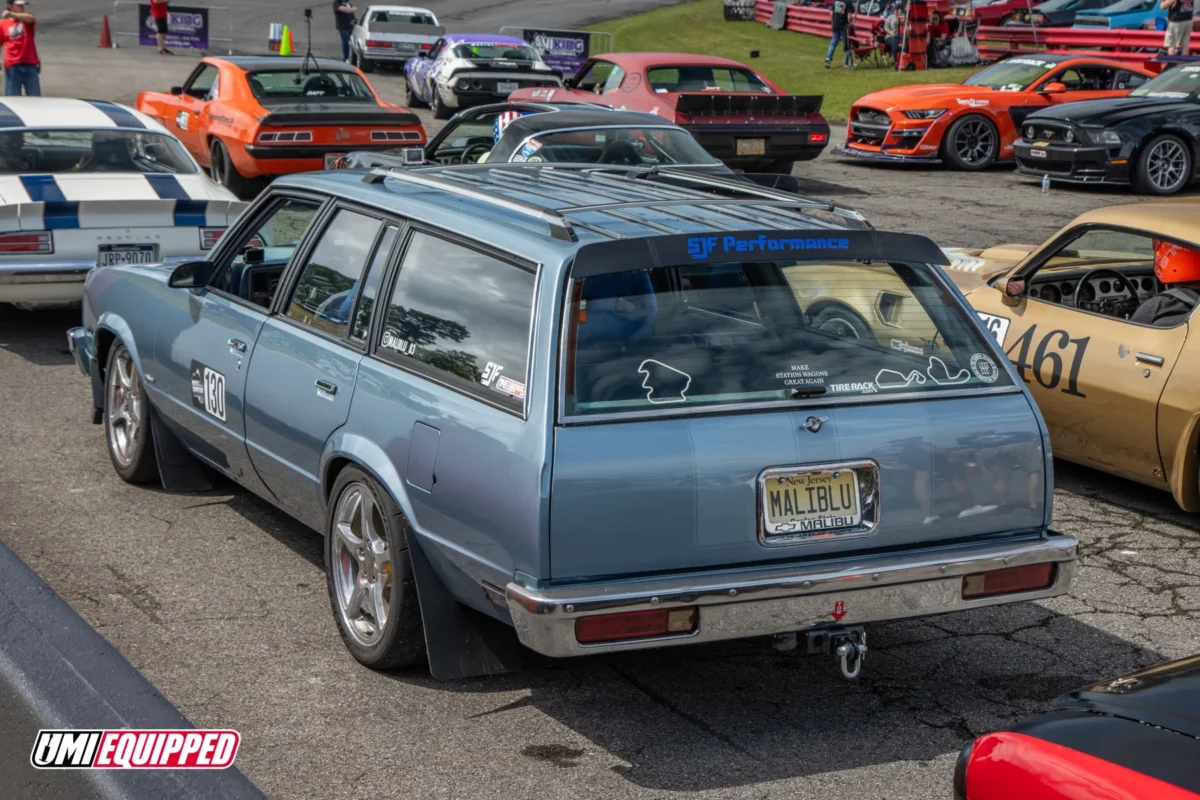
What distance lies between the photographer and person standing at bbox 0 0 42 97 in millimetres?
19703

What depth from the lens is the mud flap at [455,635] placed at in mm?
4543

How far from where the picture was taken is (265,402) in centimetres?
543

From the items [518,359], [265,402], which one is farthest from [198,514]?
[518,359]

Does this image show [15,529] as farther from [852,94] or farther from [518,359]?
[852,94]

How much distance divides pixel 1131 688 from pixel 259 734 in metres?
2.52

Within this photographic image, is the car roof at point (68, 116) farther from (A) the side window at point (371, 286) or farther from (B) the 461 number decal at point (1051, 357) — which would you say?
(B) the 461 number decal at point (1051, 357)

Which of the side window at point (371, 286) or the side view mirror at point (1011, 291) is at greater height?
the side window at point (371, 286)

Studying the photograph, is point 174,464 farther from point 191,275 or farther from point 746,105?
point 746,105

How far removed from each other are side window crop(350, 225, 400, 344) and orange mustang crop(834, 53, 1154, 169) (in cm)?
1515

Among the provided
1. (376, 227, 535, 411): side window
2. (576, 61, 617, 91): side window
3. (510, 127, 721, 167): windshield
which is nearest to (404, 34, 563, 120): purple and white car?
(576, 61, 617, 91): side window

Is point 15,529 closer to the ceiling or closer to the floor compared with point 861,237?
closer to the floor

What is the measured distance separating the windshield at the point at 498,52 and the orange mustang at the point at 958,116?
7.15 metres

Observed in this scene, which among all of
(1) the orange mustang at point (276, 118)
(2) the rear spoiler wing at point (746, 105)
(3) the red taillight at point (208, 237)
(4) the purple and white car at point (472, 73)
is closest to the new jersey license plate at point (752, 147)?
(2) the rear spoiler wing at point (746, 105)

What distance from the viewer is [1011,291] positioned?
7.59m
